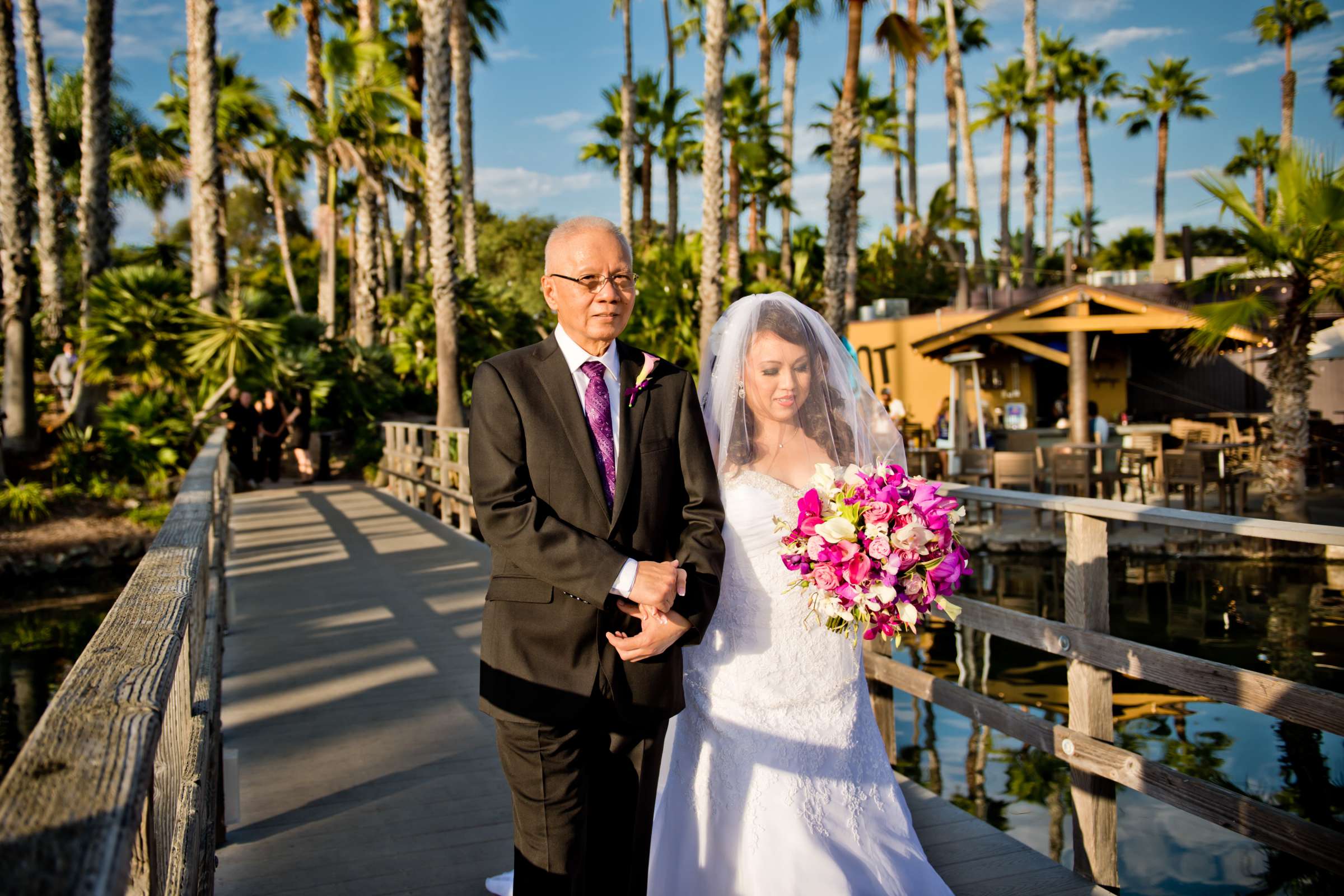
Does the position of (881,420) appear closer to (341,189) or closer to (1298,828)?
(1298,828)

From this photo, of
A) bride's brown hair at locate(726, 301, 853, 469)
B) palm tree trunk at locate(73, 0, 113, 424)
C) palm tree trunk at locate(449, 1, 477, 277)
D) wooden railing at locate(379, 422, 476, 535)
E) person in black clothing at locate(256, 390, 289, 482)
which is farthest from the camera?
palm tree trunk at locate(449, 1, 477, 277)

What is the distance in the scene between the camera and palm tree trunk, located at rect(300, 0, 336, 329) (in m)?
25.5

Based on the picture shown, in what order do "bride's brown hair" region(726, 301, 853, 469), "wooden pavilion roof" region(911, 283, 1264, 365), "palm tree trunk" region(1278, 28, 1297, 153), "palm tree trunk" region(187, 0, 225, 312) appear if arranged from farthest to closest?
"palm tree trunk" region(1278, 28, 1297, 153), "wooden pavilion roof" region(911, 283, 1264, 365), "palm tree trunk" region(187, 0, 225, 312), "bride's brown hair" region(726, 301, 853, 469)

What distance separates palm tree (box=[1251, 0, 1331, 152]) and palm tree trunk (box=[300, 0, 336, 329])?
40.1 meters

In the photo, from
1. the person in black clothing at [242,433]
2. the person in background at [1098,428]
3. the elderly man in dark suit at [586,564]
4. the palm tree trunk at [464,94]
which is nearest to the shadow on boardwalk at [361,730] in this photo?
the elderly man in dark suit at [586,564]

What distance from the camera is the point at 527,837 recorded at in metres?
2.53

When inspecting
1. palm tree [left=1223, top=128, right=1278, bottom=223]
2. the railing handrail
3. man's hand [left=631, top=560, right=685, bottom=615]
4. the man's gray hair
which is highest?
palm tree [left=1223, top=128, right=1278, bottom=223]

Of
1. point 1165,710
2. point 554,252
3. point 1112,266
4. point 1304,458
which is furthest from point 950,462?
point 1112,266

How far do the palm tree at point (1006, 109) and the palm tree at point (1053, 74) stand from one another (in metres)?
1.67

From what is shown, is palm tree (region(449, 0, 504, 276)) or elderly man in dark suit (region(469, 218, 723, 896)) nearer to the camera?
elderly man in dark suit (region(469, 218, 723, 896))

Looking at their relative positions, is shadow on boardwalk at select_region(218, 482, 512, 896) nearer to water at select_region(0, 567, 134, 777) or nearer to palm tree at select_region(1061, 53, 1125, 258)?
water at select_region(0, 567, 134, 777)

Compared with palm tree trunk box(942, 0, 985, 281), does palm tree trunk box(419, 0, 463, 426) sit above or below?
below

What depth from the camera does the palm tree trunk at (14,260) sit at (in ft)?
53.3

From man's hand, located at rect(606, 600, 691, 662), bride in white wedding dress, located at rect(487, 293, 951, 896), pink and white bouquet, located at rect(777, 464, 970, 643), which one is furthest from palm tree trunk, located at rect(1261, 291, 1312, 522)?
man's hand, located at rect(606, 600, 691, 662)
